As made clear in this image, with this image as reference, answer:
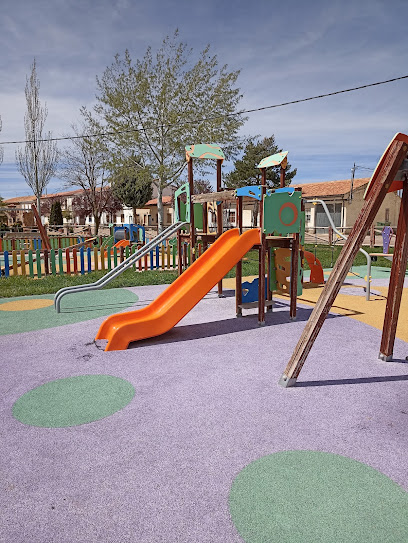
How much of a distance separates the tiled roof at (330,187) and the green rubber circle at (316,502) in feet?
119

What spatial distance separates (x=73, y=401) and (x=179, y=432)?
1.12 metres

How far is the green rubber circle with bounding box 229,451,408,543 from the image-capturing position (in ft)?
6.21

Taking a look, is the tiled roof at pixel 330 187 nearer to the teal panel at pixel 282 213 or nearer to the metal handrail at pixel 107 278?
the metal handrail at pixel 107 278

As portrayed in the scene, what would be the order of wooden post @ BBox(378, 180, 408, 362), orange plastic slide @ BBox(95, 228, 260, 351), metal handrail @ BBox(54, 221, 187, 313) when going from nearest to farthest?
1. wooden post @ BBox(378, 180, 408, 362)
2. orange plastic slide @ BBox(95, 228, 260, 351)
3. metal handrail @ BBox(54, 221, 187, 313)

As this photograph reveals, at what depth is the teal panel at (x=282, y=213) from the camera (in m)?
5.62

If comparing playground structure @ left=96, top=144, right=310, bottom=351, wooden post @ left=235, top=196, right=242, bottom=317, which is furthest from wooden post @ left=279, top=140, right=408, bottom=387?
wooden post @ left=235, top=196, right=242, bottom=317

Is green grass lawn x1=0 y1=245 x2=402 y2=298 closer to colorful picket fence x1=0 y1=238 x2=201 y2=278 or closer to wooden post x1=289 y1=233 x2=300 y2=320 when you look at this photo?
colorful picket fence x1=0 y1=238 x2=201 y2=278

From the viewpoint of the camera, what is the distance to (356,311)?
22.2 ft

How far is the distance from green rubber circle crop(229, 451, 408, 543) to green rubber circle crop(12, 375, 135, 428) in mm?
1427

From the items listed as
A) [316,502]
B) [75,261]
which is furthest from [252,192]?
[75,261]

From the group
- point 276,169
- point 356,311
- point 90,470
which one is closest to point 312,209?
point 276,169

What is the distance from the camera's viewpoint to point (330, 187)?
41.2 metres

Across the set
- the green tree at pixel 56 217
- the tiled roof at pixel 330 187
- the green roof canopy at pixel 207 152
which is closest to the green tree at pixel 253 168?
the tiled roof at pixel 330 187

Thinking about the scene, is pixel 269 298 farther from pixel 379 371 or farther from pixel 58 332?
pixel 58 332
